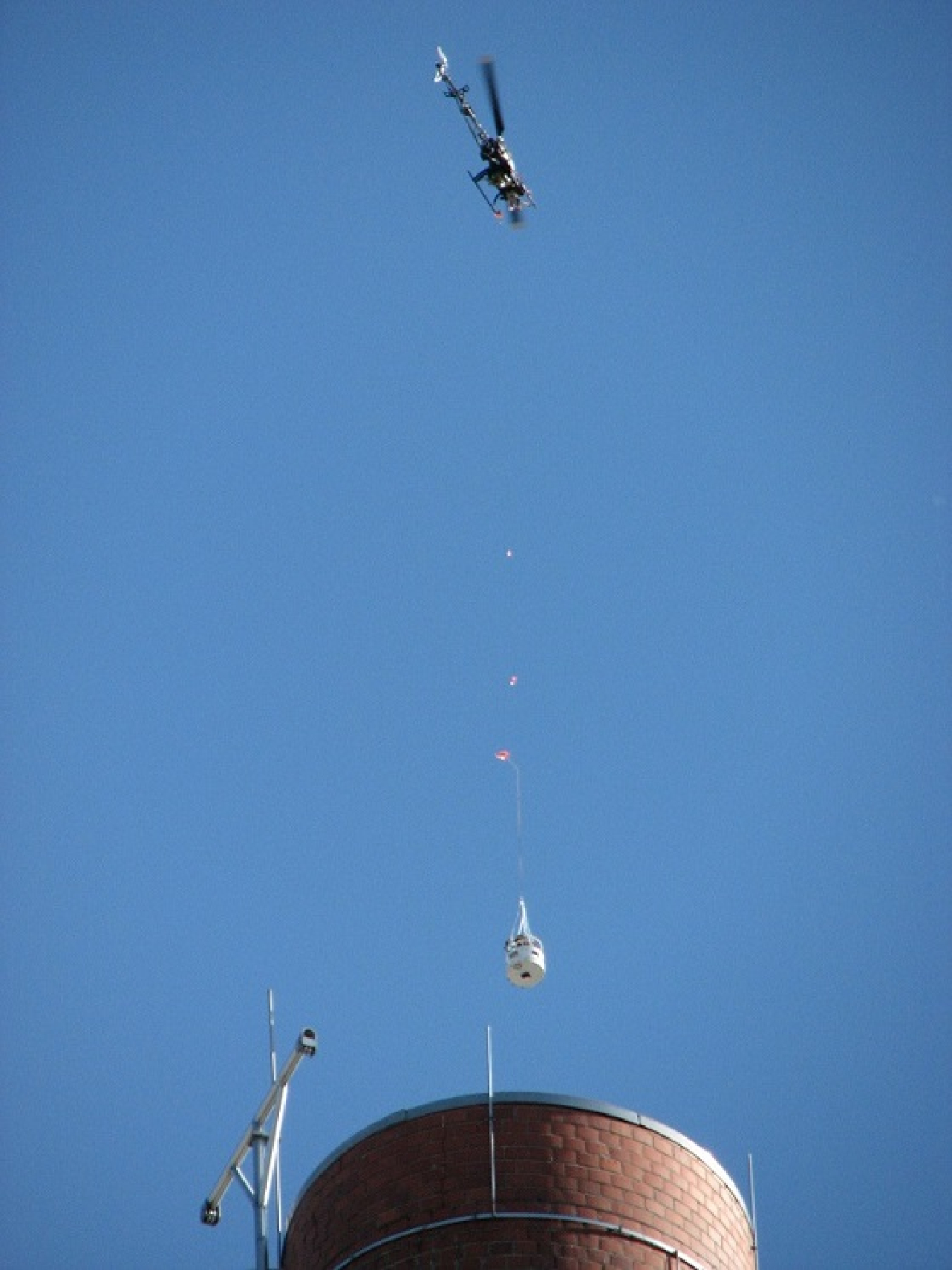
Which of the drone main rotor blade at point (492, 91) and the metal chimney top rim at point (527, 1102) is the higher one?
the drone main rotor blade at point (492, 91)

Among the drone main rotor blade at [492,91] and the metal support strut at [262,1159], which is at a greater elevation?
the drone main rotor blade at [492,91]

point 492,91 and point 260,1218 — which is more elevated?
point 492,91

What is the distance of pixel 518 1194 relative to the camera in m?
27.9

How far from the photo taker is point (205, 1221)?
89.5 ft

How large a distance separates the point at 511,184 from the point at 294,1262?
22.2m

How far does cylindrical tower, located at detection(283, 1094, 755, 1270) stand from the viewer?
27672 mm

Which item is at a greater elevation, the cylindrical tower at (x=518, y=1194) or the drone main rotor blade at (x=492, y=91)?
the drone main rotor blade at (x=492, y=91)

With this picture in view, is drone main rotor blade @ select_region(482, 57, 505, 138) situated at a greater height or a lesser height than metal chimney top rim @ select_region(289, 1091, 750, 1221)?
greater

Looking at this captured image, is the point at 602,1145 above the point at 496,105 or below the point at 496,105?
below

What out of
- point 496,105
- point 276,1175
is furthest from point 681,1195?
point 496,105

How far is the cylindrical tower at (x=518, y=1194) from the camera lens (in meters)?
27.7

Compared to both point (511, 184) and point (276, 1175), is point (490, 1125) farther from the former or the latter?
point (511, 184)

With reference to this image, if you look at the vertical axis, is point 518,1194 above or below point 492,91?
below

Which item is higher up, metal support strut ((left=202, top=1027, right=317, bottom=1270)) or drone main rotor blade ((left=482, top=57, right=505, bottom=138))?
drone main rotor blade ((left=482, top=57, right=505, bottom=138))
